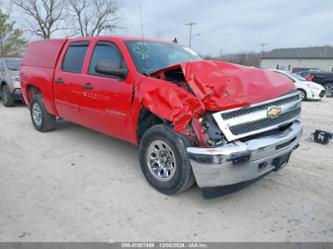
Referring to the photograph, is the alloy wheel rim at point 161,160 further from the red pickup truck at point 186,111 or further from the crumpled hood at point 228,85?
the crumpled hood at point 228,85

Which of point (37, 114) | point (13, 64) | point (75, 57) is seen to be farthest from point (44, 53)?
point (13, 64)

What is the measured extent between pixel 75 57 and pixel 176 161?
112 inches

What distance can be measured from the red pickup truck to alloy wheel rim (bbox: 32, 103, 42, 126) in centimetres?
170

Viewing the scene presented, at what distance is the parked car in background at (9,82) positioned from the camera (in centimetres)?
855

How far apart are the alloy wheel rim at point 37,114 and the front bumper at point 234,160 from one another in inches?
170

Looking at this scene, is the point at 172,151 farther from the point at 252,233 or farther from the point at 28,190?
the point at 28,190

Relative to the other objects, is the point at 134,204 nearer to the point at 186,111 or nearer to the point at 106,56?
the point at 186,111

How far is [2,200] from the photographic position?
309 centimetres

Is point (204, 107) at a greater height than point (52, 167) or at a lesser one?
greater

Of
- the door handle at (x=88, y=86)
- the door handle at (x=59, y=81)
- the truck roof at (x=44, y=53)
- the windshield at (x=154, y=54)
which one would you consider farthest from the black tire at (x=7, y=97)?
the windshield at (x=154, y=54)

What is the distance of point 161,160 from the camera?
3246 mm

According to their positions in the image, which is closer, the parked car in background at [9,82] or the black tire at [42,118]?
the black tire at [42,118]

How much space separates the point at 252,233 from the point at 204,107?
4.29ft

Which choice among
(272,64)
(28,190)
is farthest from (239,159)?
(272,64)
